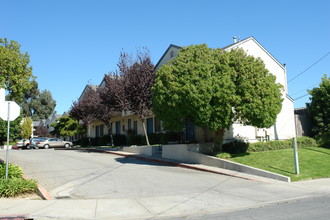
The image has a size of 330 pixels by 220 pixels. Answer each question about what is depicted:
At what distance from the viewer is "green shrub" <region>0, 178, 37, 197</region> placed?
30.9ft

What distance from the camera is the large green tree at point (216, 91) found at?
560 inches

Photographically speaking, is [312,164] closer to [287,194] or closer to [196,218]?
[287,194]

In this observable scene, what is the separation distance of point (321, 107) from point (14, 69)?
64.1 feet

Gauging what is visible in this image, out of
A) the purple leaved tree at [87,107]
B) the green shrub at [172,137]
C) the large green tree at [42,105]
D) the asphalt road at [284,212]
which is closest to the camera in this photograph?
the asphalt road at [284,212]

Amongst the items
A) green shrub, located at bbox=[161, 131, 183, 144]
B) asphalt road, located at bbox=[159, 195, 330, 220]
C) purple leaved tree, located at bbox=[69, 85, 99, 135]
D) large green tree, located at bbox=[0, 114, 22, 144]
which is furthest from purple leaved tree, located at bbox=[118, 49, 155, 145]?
large green tree, located at bbox=[0, 114, 22, 144]

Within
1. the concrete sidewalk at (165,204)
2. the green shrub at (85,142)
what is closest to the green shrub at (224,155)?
the concrete sidewalk at (165,204)

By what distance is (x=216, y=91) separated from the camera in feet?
46.8

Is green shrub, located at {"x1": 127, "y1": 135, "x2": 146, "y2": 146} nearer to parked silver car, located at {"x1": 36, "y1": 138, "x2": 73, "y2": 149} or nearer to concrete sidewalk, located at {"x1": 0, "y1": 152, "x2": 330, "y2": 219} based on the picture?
parked silver car, located at {"x1": 36, "y1": 138, "x2": 73, "y2": 149}

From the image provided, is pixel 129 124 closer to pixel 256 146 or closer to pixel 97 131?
pixel 97 131

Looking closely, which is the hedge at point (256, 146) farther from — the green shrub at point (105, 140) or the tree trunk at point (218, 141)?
the green shrub at point (105, 140)

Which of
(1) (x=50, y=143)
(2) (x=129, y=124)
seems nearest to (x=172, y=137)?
(2) (x=129, y=124)

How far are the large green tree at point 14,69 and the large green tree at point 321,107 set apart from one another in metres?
18.3

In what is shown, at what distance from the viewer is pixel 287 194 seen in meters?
9.60

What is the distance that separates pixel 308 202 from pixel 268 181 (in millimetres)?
3581
